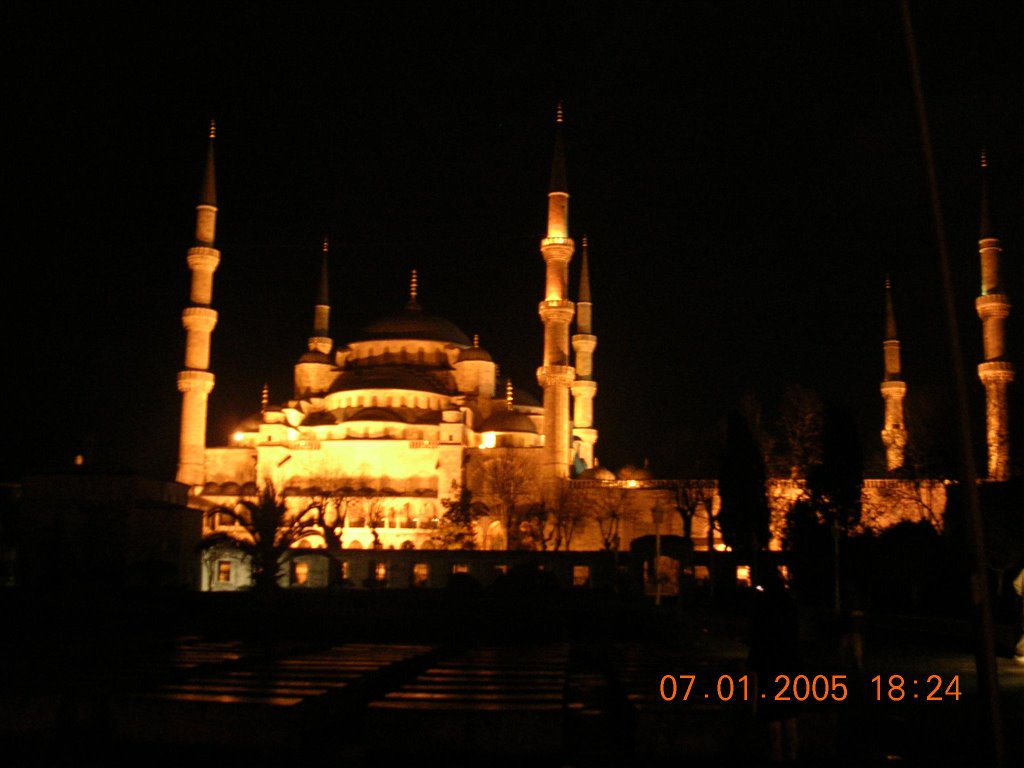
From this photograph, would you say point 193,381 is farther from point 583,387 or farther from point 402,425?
point 583,387

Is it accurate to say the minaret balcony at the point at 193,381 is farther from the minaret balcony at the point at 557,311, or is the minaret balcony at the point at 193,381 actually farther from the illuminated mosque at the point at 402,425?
the minaret balcony at the point at 557,311

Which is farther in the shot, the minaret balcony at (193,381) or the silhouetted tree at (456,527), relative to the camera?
the minaret balcony at (193,381)

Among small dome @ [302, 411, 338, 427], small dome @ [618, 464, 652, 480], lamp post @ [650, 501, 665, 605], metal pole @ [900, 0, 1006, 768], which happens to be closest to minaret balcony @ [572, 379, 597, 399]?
small dome @ [618, 464, 652, 480]

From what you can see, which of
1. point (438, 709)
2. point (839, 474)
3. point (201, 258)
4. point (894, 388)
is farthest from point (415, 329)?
point (438, 709)

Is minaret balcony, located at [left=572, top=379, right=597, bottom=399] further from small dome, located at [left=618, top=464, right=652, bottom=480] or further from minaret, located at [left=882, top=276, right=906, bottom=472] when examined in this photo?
minaret, located at [left=882, top=276, right=906, bottom=472]

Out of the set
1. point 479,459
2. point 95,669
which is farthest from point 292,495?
point 95,669

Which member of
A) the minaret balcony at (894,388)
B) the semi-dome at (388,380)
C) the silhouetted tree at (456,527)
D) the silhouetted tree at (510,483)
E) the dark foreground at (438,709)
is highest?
the semi-dome at (388,380)

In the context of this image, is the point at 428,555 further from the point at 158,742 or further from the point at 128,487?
the point at 158,742

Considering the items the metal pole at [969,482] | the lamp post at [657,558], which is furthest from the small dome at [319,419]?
the metal pole at [969,482]
